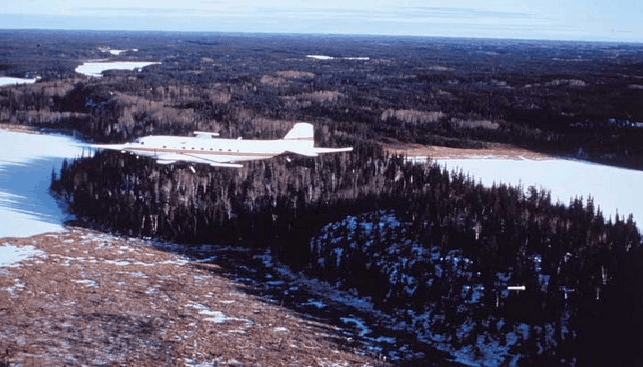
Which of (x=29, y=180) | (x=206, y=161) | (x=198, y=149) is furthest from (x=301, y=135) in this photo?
(x=29, y=180)

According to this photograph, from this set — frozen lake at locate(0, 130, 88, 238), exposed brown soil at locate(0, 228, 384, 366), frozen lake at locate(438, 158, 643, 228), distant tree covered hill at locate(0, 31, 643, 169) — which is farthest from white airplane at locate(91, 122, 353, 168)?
exposed brown soil at locate(0, 228, 384, 366)

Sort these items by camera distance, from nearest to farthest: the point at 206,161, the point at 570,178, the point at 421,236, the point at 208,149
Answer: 1. the point at 421,236
2. the point at 206,161
3. the point at 208,149
4. the point at 570,178

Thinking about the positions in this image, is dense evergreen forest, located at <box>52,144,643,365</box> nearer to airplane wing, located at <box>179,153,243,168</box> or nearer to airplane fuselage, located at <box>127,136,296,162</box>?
airplane wing, located at <box>179,153,243,168</box>

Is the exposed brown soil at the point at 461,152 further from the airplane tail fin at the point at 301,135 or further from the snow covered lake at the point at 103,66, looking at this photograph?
the snow covered lake at the point at 103,66

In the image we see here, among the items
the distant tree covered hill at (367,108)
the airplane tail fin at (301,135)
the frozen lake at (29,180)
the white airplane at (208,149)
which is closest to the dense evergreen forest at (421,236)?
the white airplane at (208,149)

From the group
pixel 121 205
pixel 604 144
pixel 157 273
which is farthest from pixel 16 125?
pixel 604 144

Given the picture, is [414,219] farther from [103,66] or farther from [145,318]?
[103,66]

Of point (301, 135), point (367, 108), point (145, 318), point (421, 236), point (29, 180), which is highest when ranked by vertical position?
point (301, 135)

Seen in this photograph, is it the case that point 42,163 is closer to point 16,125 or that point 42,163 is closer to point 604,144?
point 16,125
